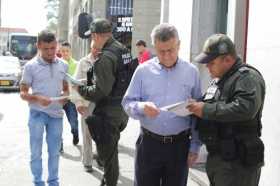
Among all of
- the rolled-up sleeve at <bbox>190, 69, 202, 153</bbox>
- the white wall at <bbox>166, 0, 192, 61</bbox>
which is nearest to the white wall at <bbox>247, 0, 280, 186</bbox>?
the rolled-up sleeve at <bbox>190, 69, 202, 153</bbox>

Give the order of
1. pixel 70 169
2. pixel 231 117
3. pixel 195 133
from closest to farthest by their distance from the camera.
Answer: pixel 231 117
pixel 195 133
pixel 70 169

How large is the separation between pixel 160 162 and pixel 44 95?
6.91ft

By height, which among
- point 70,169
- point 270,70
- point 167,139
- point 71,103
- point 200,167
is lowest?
point 70,169

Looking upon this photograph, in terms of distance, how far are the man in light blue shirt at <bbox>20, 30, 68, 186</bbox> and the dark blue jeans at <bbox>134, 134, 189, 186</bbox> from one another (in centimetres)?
181

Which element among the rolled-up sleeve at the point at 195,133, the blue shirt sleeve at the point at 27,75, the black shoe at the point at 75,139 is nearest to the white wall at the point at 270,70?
the rolled-up sleeve at the point at 195,133

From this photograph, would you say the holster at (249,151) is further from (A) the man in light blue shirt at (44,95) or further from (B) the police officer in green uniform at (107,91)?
(A) the man in light blue shirt at (44,95)

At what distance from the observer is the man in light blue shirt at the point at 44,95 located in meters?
6.16

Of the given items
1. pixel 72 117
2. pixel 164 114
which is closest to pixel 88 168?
pixel 72 117

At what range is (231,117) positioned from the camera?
12.7ft

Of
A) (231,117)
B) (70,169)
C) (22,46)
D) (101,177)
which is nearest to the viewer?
(231,117)

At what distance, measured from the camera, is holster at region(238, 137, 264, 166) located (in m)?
3.89

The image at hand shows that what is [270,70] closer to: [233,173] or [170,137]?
Result: [170,137]

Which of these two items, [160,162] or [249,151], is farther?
[160,162]

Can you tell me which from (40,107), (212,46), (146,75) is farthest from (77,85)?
(212,46)
